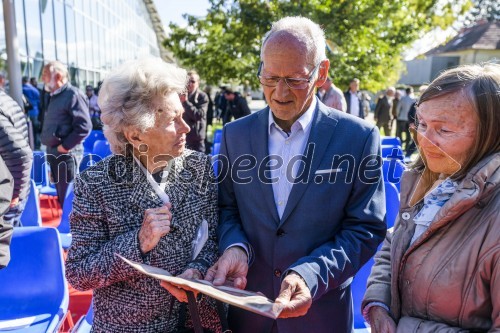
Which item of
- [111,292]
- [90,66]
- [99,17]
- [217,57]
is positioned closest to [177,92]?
[111,292]

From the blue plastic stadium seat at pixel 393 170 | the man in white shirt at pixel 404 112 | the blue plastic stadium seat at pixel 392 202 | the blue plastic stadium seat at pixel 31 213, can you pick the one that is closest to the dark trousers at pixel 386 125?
the man in white shirt at pixel 404 112

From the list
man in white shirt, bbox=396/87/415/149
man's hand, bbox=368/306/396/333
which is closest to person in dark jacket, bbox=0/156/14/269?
man's hand, bbox=368/306/396/333

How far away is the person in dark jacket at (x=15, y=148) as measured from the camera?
272 cm

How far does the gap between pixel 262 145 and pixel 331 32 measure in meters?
10.6

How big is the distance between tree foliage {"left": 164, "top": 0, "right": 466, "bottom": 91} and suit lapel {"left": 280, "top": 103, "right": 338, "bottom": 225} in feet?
32.0

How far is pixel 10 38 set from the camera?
5.57m

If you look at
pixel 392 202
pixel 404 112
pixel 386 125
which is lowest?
pixel 386 125

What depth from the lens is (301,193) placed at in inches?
65.0

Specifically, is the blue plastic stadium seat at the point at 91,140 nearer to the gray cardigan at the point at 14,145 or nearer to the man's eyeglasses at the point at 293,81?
the gray cardigan at the point at 14,145

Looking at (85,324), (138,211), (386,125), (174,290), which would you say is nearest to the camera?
(174,290)

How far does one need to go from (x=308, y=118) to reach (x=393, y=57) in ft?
41.4

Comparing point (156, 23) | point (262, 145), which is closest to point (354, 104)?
point (262, 145)

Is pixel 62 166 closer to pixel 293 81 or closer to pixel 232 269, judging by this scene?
pixel 232 269

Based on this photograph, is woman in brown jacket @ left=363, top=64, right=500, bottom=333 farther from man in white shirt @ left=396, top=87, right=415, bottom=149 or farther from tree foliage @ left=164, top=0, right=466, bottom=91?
man in white shirt @ left=396, top=87, right=415, bottom=149
